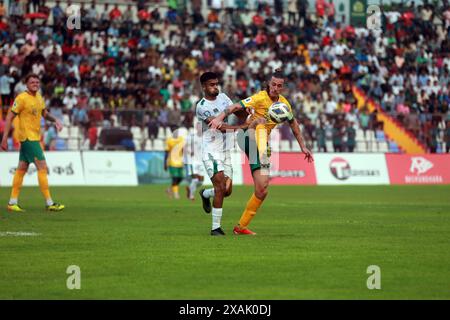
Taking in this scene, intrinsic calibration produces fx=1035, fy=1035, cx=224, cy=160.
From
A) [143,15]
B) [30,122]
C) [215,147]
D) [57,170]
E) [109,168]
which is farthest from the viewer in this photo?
[143,15]

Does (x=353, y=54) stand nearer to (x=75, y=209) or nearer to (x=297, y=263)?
(x=75, y=209)

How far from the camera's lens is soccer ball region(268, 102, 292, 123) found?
16.4m

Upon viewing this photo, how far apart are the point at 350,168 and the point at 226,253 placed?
2711 cm

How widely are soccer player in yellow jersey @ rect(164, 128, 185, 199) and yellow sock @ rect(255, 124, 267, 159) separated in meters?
14.3

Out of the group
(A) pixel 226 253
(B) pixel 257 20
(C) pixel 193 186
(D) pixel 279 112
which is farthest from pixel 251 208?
(B) pixel 257 20

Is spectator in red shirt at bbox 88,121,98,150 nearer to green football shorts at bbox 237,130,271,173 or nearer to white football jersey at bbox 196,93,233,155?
white football jersey at bbox 196,93,233,155

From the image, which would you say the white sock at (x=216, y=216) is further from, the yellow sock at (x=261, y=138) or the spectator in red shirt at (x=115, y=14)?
the spectator in red shirt at (x=115, y=14)

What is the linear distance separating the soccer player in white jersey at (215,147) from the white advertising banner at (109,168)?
2022cm

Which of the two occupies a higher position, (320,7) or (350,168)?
(320,7)

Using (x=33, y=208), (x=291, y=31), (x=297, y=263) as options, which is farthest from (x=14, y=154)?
(x=297, y=263)

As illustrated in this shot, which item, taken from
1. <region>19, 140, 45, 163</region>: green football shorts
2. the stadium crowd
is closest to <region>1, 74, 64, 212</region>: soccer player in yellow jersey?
<region>19, 140, 45, 163</region>: green football shorts

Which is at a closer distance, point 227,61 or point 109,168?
point 109,168

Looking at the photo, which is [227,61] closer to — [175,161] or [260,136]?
[175,161]

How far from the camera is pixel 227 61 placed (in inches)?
1816
